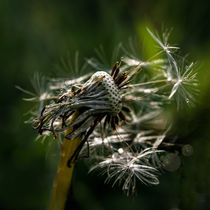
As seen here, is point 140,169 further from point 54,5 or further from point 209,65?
point 54,5

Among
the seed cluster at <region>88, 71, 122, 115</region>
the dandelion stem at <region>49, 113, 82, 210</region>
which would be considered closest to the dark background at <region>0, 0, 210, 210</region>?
the dandelion stem at <region>49, 113, 82, 210</region>

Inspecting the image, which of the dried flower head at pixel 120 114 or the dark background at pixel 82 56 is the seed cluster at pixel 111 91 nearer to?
the dried flower head at pixel 120 114

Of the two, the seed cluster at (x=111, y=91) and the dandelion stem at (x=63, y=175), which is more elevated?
the seed cluster at (x=111, y=91)

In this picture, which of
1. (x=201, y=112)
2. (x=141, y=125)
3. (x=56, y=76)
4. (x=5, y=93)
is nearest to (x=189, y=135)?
(x=201, y=112)

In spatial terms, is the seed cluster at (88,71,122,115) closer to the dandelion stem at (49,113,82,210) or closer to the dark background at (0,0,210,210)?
the dandelion stem at (49,113,82,210)

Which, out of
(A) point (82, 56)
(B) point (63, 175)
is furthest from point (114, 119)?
(A) point (82, 56)

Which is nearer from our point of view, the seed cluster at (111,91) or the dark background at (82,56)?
the seed cluster at (111,91)

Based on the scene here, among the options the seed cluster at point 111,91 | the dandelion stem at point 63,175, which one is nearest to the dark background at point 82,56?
the dandelion stem at point 63,175
